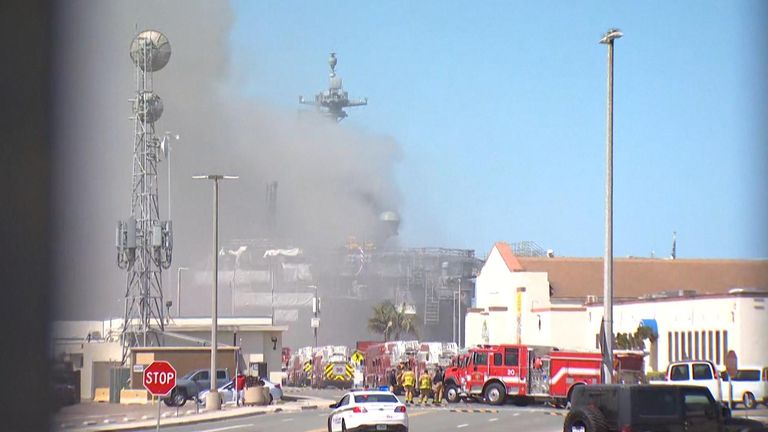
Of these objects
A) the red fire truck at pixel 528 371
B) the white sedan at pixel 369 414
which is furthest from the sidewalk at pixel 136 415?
the white sedan at pixel 369 414

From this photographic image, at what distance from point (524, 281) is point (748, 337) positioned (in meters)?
34.7

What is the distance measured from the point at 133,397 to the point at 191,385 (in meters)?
4.33

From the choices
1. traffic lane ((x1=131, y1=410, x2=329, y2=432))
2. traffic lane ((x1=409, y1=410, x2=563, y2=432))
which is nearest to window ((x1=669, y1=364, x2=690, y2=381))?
traffic lane ((x1=409, y1=410, x2=563, y2=432))

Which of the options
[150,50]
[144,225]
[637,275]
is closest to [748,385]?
[637,275]

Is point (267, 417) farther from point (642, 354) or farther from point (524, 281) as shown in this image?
point (524, 281)

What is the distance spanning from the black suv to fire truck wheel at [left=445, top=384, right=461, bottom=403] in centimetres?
3071

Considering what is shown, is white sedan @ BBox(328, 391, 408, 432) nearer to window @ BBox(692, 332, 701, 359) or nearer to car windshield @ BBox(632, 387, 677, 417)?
car windshield @ BBox(632, 387, 677, 417)

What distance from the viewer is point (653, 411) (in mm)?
19797

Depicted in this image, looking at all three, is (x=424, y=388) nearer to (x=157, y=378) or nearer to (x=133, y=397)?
(x=133, y=397)

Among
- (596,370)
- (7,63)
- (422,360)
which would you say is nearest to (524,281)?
(422,360)

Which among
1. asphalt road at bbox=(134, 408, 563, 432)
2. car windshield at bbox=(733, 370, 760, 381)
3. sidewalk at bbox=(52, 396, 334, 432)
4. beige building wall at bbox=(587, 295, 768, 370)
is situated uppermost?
beige building wall at bbox=(587, 295, 768, 370)

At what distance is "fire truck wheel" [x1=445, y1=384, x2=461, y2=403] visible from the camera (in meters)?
51.8

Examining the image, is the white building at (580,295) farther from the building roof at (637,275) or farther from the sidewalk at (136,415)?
the sidewalk at (136,415)

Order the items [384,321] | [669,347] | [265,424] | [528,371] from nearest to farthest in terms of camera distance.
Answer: [265,424]
[528,371]
[669,347]
[384,321]
